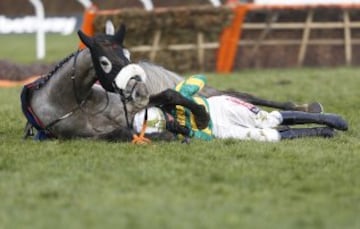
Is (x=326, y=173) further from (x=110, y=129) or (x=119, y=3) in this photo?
(x=119, y=3)

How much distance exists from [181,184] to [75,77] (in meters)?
2.11

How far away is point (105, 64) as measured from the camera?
7.10m

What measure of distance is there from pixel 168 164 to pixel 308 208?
1678 mm

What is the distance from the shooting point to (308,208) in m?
5.14

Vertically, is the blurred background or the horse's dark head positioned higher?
the blurred background

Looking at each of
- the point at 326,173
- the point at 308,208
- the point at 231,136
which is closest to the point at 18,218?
the point at 308,208

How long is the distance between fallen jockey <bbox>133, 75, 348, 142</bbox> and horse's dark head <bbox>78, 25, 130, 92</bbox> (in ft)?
2.34

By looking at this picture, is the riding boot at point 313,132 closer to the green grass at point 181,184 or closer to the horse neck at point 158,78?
the green grass at point 181,184

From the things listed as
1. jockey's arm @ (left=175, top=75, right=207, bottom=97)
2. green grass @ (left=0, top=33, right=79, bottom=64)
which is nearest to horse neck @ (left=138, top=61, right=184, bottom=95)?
jockey's arm @ (left=175, top=75, right=207, bottom=97)

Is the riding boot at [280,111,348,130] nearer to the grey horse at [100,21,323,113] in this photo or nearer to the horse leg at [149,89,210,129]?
the grey horse at [100,21,323,113]

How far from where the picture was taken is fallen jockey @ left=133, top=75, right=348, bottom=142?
25.4ft

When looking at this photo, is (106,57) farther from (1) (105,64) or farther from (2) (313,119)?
(2) (313,119)

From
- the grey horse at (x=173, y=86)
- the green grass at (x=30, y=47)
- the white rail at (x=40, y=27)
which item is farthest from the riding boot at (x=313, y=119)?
the white rail at (x=40, y=27)

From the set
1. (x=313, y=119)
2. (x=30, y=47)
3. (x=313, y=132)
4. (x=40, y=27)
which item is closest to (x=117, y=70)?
(x=313, y=119)
